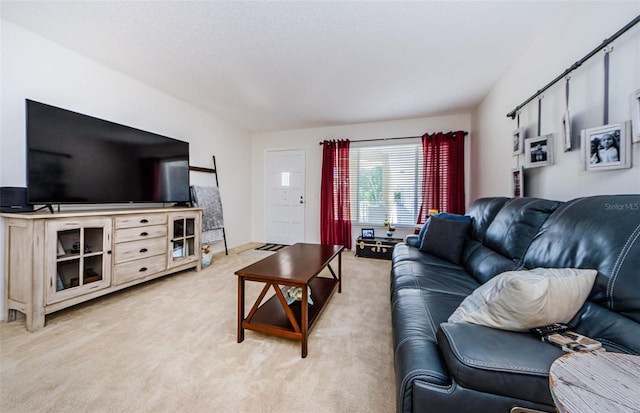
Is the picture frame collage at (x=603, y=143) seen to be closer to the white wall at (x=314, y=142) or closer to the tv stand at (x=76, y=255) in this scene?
the white wall at (x=314, y=142)

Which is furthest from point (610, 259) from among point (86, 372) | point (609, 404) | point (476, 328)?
point (86, 372)

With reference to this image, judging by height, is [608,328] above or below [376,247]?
above

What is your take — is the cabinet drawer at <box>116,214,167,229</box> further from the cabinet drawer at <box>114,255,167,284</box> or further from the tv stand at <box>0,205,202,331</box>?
the cabinet drawer at <box>114,255,167,284</box>

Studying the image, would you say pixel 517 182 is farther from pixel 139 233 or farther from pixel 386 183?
pixel 139 233

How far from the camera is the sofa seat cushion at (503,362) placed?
694mm

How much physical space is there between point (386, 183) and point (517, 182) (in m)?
2.15

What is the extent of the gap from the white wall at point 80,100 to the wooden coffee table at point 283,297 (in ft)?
6.72

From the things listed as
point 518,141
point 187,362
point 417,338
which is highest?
point 518,141

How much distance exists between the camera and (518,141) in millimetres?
2271

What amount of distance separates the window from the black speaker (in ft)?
12.8

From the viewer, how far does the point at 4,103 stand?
6.38 ft

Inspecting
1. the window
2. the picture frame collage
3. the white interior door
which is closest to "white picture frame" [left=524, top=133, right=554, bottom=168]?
the picture frame collage

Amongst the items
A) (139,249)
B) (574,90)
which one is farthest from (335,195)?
(574,90)

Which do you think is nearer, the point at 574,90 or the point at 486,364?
the point at 486,364
